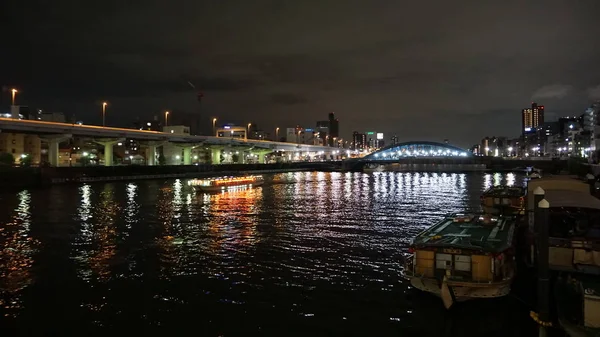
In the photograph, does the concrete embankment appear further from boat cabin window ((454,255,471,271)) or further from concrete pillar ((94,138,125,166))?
boat cabin window ((454,255,471,271))

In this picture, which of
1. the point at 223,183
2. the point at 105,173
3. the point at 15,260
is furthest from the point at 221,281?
the point at 105,173

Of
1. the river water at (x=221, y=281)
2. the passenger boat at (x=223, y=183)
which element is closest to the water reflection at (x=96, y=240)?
the river water at (x=221, y=281)

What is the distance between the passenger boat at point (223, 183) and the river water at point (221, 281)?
2735cm

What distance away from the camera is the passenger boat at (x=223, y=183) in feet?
211

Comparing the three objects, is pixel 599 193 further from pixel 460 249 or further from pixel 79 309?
pixel 79 309

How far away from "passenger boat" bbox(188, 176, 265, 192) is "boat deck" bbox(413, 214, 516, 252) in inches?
1830

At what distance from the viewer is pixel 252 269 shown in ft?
66.4

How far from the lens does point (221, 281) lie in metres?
18.4

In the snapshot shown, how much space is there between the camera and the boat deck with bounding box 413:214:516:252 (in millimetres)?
15458

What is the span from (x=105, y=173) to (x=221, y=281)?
78351 mm

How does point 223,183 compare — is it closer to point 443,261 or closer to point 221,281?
point 221,281

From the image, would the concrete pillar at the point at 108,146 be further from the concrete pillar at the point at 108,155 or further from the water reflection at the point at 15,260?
the water reflection at the point at 15,260

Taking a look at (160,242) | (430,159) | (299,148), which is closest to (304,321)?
(160,242)

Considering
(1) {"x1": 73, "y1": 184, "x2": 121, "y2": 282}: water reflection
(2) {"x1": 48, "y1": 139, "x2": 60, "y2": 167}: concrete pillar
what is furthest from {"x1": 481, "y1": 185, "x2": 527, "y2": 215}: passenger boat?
(2) {"x1": 48, "y1": 139, "x2": 60, "y2": 167}: concrete pillar
